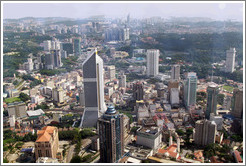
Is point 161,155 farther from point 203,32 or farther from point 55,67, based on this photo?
point 55,67

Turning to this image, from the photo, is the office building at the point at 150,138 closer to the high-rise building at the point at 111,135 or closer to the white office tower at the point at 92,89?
the high-rise building at the point at 111,135

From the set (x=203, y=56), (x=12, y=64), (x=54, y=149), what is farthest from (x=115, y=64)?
(x=54, y=149)

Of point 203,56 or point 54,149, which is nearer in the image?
point 54,149

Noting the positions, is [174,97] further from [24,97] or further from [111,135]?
[24,97]

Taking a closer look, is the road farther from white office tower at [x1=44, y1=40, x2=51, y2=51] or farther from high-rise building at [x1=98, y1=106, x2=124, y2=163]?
white office tower at [x1=44, y1=40, x2=51, y2=51]

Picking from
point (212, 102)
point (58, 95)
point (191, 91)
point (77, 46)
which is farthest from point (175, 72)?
point (77, 46)

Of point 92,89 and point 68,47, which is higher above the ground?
point 68,47
